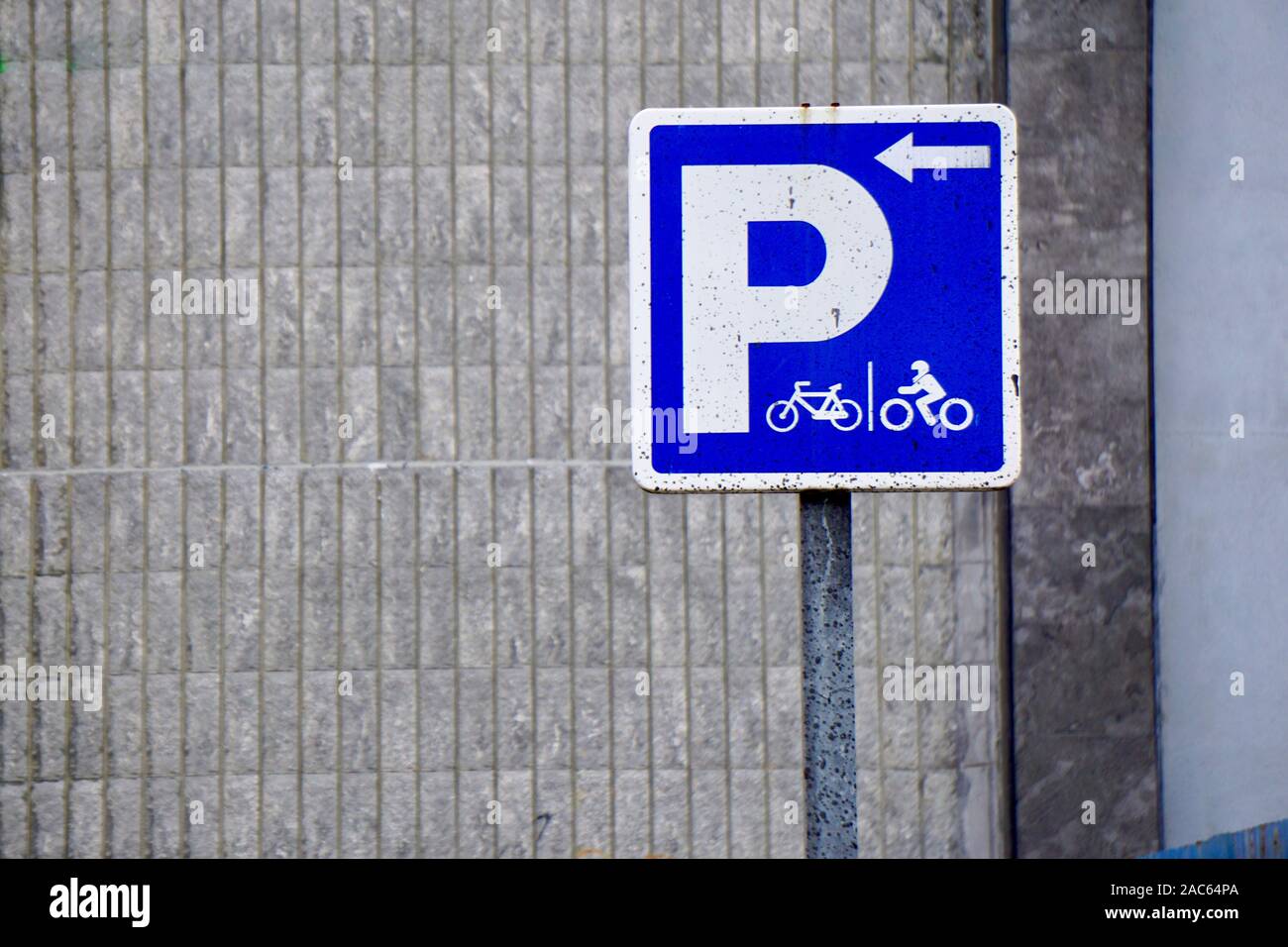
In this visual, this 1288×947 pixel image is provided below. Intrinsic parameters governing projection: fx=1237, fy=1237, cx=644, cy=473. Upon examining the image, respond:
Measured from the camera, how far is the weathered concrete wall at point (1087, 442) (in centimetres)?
507

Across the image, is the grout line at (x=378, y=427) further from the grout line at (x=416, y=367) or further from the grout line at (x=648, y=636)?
the grout line at (x=648, y=636)

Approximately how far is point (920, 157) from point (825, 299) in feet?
1.03

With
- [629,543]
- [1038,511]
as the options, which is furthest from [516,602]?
[1038,511]

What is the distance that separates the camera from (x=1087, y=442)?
16.8 ft

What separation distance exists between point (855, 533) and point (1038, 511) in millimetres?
766

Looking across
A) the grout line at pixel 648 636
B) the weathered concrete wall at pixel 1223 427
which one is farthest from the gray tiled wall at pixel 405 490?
the weathered concrete wall at pixel 1223 427

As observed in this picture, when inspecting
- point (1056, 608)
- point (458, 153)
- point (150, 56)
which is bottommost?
point (1056, 608)

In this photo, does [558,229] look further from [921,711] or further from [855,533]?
[921,711]

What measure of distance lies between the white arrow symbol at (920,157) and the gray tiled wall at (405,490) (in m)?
2.94

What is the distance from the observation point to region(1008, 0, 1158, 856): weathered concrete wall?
5.07 meters

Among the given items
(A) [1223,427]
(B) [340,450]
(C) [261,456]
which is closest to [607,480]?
(B) [340,450]

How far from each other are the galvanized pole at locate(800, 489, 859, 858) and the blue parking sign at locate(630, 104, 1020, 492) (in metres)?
0.11

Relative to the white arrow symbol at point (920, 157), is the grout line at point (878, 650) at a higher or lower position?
lower

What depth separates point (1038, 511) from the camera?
5.09m
